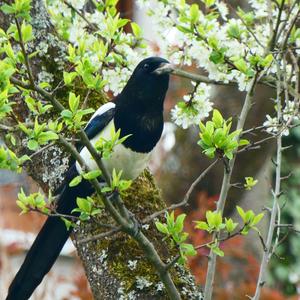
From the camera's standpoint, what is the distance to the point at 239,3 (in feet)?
19.0

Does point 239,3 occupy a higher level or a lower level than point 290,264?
higher

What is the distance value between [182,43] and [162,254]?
88cm

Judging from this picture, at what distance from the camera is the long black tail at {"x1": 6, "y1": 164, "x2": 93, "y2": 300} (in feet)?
9.63

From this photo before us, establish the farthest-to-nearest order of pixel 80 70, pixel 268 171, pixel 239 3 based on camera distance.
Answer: pixel 268 171 < pixel 239 3 < pixel 80 70

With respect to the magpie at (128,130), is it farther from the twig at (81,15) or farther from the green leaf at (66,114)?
the green leaf at (66,114)

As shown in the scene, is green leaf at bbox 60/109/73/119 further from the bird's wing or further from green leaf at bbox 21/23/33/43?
the bird's wing

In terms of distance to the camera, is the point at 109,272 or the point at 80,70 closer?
the point at 80,70

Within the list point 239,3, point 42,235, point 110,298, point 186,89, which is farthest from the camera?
point 186,89

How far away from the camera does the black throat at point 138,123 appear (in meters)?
3.04

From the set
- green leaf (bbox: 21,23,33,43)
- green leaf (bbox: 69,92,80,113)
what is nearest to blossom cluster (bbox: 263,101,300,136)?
green leaf (bbox: 69,92,80,113)

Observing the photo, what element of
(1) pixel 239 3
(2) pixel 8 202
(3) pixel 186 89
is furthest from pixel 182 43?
(2) pixel 8 202

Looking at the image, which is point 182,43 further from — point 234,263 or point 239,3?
point 234,263

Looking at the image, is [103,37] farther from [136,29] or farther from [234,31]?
[234,31]

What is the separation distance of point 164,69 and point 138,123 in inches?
8.5
